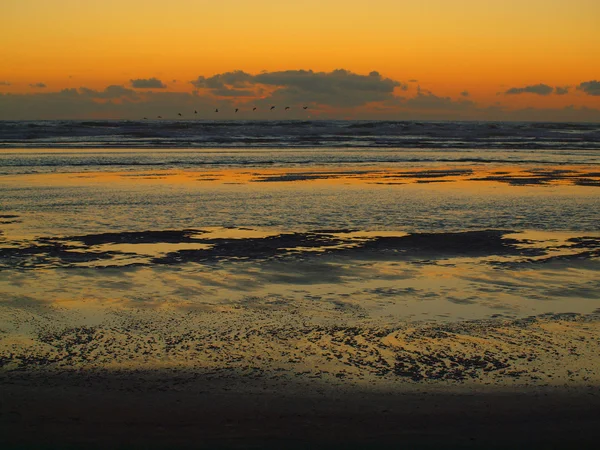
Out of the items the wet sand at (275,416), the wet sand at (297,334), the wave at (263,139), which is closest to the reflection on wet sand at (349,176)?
the wet sand at (297,334)

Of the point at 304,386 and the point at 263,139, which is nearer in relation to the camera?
the point at 304,386

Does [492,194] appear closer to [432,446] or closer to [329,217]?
[329,217]

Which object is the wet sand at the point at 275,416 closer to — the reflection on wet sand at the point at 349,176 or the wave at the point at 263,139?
the reflection on wet sand at the point at 349,176

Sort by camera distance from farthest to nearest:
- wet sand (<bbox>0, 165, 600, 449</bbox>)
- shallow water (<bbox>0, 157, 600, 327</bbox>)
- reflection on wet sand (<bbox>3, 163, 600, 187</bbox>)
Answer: reflection on wet sand (<bbox>3, 163, 600, 187</bbox>)
shallow water (<bbox>0, 157, 600, 327</bbox>)
wet sand (<bbox>0, 165, 600, 449</bbox>)

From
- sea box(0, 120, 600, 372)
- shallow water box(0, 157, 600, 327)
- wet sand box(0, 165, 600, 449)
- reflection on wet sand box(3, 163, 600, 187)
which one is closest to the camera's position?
wet sand box(0, 165, 600, 449)

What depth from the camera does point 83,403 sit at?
5.23 meters

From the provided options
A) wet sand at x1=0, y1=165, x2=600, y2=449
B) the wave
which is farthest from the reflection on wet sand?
the wave

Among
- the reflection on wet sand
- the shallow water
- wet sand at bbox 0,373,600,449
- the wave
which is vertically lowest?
wet sand at bbox 0,373,600,449

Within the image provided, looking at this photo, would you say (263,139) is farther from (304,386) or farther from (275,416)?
(275,416)

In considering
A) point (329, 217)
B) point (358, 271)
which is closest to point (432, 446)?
point (358, 271)

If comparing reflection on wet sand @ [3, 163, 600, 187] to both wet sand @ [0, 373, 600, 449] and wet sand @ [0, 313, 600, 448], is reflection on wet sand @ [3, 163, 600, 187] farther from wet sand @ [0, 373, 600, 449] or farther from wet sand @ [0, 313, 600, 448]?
wet sand @ [0, 373, 600, 449]

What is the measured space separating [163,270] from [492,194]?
1289 centimetres

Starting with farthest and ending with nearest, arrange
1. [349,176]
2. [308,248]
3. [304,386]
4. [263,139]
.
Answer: [263,139], [349,176], [308,248], [304,386]

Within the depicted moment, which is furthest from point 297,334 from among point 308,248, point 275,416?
point 308,248
